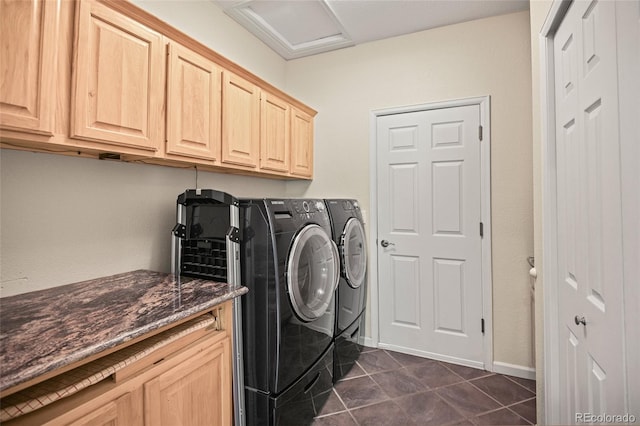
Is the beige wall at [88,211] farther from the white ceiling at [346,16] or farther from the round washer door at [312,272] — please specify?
the round washer door at [312,272]

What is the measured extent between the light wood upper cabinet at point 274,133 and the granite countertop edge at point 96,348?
4.35 ft

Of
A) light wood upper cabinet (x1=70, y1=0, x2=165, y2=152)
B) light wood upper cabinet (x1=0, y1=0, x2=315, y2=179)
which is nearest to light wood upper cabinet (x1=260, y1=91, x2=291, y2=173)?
light wood upper cabinet (x1=0, y1=0, x2=315, y2=179)

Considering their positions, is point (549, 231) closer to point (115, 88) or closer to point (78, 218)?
point (115, 88)

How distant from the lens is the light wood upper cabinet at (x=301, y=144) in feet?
8.96

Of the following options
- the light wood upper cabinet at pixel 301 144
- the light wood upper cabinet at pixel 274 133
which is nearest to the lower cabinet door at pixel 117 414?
the light wood upper cabinet at pixel 274 133

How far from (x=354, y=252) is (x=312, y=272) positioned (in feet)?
2.40

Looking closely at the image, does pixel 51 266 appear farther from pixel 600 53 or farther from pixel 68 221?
pixel 600 53

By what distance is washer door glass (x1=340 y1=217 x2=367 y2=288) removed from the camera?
233 centimetres

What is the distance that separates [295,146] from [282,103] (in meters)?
0.39

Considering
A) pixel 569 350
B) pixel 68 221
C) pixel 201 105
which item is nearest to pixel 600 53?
pixel 569 350

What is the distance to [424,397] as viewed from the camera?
81.1 inches

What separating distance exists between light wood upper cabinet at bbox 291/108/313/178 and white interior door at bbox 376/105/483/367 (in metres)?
0.68

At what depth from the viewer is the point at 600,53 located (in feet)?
3.06

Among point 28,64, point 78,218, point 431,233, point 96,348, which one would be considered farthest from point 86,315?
point 431,233
